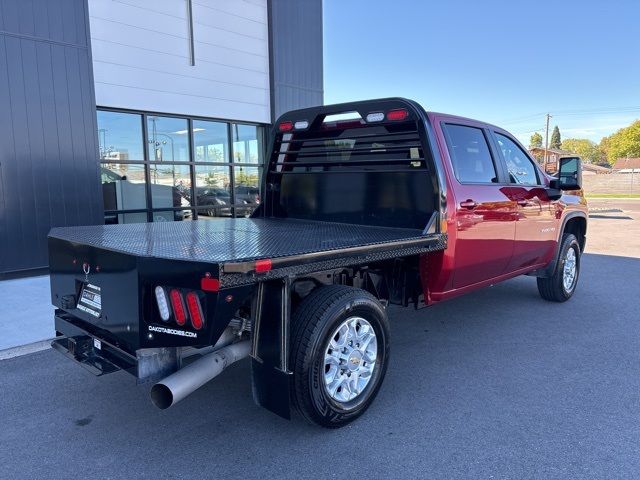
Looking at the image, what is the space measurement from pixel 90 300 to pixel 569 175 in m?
5.03

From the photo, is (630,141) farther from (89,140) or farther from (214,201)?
(89,140)

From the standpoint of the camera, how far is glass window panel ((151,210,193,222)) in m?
9.68

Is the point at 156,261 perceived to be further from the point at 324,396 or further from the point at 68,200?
the point at 68,200

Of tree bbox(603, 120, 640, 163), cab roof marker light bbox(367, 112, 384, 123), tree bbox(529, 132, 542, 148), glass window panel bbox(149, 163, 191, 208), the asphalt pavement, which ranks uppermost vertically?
tree bbox(529, 132, 542, 148)

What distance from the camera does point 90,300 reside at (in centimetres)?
321

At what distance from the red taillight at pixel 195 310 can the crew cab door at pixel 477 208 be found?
2.32 meters

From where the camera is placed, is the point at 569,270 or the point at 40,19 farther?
the point at 40,19

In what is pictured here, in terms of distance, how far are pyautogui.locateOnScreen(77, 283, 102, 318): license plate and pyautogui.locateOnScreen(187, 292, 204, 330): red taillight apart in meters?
0.81

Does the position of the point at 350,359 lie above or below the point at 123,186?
below

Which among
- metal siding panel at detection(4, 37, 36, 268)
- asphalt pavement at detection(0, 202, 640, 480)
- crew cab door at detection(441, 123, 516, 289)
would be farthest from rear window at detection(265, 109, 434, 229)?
metal siding panel at detection(4, 37, 36, 268)

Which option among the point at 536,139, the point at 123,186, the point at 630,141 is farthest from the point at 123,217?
the point at 536,139

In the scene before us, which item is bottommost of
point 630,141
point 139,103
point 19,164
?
point 19,164

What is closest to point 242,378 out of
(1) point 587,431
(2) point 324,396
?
(2) point 324,396

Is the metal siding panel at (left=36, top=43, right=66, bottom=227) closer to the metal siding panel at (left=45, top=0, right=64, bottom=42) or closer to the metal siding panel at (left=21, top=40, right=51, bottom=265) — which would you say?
the metal siding panel at (left=21, top=40, right=51, bottom=265)
